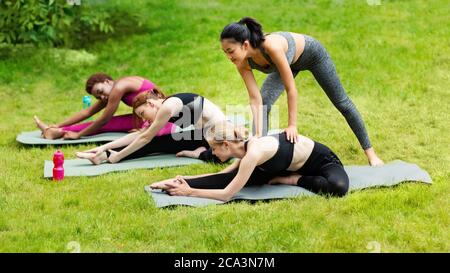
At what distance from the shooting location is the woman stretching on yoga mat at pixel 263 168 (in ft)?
16.8

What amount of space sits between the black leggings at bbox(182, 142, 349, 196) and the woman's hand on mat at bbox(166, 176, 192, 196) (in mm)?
119

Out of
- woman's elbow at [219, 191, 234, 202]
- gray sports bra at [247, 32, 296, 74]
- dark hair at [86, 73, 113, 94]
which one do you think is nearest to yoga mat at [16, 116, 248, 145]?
dark hair at [86, 73, 113, 94]

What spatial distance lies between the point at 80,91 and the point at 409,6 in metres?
5.33

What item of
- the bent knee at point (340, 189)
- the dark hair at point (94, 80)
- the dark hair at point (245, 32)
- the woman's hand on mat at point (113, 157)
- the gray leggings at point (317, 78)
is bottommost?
the woman's hand on mat at point (113, 157)

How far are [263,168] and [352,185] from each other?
26.6 inches

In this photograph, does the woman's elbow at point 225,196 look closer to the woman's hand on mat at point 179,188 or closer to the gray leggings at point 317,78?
the woman's hand on mat at point 179,188

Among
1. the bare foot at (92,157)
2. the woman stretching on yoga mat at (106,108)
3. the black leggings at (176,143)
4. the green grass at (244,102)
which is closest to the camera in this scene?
the green grass at (244,102)

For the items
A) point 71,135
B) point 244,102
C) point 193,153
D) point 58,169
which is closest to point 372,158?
point 193,153

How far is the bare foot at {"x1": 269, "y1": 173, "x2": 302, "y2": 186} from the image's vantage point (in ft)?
17.9

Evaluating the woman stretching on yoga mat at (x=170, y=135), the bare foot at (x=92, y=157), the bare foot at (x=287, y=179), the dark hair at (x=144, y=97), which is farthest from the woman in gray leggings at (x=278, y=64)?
the bare foot at (x=92, y=157)

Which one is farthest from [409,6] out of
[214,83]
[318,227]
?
[318,227]

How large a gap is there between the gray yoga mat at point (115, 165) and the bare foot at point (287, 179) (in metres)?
A: 1.16
